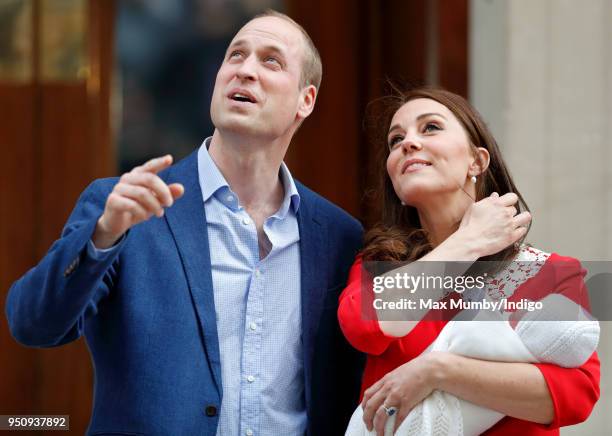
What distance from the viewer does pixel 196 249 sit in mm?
2572

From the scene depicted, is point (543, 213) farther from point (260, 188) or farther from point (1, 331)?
point (1, 331)

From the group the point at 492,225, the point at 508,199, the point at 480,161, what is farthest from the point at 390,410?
the point at 480,161

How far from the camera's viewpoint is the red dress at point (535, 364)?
229 centimetres

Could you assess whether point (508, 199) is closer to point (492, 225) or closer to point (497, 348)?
point (492, 225)

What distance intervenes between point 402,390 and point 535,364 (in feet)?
0.97

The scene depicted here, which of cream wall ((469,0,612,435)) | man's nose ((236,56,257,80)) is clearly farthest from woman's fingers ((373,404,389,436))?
cream wall ((469,0,612,435))

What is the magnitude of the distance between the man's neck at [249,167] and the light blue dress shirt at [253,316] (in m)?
0.04

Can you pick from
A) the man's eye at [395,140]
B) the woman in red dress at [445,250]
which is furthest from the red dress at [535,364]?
the man's eye at [395,140]

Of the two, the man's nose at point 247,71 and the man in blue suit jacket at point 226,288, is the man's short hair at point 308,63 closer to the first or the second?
the man in blue suit jacket at point 226,288

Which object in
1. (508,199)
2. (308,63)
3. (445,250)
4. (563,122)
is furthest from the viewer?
(563,122)

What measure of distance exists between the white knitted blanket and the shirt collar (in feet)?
2.17

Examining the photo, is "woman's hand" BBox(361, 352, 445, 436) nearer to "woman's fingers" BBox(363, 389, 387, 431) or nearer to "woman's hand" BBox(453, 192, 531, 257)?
"woman's fingers" BBox(363, 389, 387, 431)

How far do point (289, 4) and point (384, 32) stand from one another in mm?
408

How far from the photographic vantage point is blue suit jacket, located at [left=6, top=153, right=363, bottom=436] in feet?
7.78
